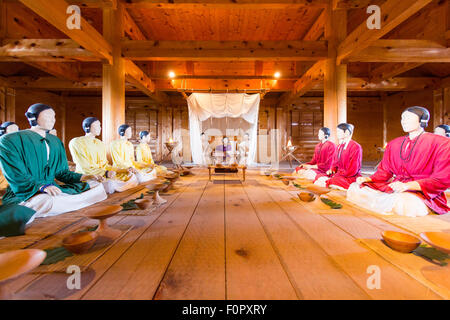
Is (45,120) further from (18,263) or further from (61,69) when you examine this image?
(61,69)

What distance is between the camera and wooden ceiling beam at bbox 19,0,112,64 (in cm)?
290

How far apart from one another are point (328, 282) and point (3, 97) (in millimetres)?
11209

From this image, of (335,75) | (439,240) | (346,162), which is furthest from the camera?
(335,75)

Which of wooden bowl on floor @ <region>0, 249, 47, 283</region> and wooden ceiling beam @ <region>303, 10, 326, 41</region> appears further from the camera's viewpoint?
wooden ceiling beam @ <region>303, 10, 326, 41</region>

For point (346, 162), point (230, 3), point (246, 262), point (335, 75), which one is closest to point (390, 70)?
point (335, 75)

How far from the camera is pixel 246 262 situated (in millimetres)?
1426

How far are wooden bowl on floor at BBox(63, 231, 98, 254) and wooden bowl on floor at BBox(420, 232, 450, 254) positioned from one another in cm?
215

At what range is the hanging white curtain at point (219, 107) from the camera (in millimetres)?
6938

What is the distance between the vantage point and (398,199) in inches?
97.2

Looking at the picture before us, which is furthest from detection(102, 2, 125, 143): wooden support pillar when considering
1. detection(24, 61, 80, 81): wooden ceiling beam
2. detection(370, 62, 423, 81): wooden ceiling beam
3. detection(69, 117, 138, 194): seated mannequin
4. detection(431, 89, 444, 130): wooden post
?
detection(431, 89, 444, 130): wooden post

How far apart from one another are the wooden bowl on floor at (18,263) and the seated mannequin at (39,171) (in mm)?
1518

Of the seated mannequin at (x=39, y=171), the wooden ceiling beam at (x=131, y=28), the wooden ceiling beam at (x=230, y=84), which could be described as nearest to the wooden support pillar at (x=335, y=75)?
the wooden ceiling beam at (x=230, y=84)

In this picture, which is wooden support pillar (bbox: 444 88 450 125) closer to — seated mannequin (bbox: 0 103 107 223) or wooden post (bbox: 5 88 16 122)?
seated mannequin (bbox: 0 103 107 223)

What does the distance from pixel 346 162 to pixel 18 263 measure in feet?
13.5
